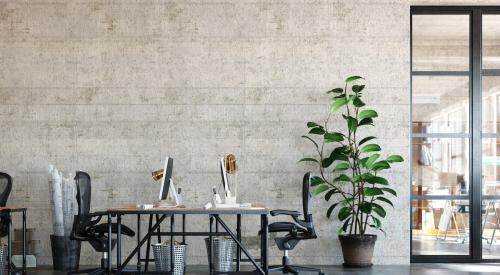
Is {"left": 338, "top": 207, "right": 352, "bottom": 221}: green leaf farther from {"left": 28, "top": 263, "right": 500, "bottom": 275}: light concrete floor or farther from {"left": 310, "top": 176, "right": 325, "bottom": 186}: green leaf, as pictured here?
{"left": 28, "top": 263, "right": 500, "bottom": 275}: light concrete floor

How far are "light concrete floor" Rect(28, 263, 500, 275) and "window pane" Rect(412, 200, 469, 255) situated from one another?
0.29 m

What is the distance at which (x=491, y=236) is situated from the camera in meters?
8.40

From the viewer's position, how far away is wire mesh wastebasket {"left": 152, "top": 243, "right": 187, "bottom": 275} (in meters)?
6.55

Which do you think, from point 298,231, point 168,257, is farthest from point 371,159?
point 168,257

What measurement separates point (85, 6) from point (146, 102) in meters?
1.24

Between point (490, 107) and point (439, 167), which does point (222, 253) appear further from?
point (490, 107)

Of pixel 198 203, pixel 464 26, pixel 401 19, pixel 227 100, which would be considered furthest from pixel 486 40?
pixel 198 203

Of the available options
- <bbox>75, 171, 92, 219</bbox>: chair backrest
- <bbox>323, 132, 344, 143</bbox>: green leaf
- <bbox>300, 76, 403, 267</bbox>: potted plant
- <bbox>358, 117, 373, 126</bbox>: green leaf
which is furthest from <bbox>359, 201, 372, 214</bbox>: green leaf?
<bbox>75, 171, 92, 219</bbox>: chair backrest

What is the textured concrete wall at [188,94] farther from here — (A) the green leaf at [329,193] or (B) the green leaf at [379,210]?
(B) the green leaf at [379,210]

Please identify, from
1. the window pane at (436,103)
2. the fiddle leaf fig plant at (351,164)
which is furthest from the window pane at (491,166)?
the fiddle leaf fig plant at (351,164)

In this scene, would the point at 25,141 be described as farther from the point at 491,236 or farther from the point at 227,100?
the point at 491,236

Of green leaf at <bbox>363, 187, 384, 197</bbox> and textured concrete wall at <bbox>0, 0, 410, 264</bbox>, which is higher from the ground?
textured concrete wall at <bbox>0, 0, 410, 264</bbox>

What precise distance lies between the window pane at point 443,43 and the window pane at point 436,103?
14 centimetres

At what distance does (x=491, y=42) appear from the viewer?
845 centimetres
